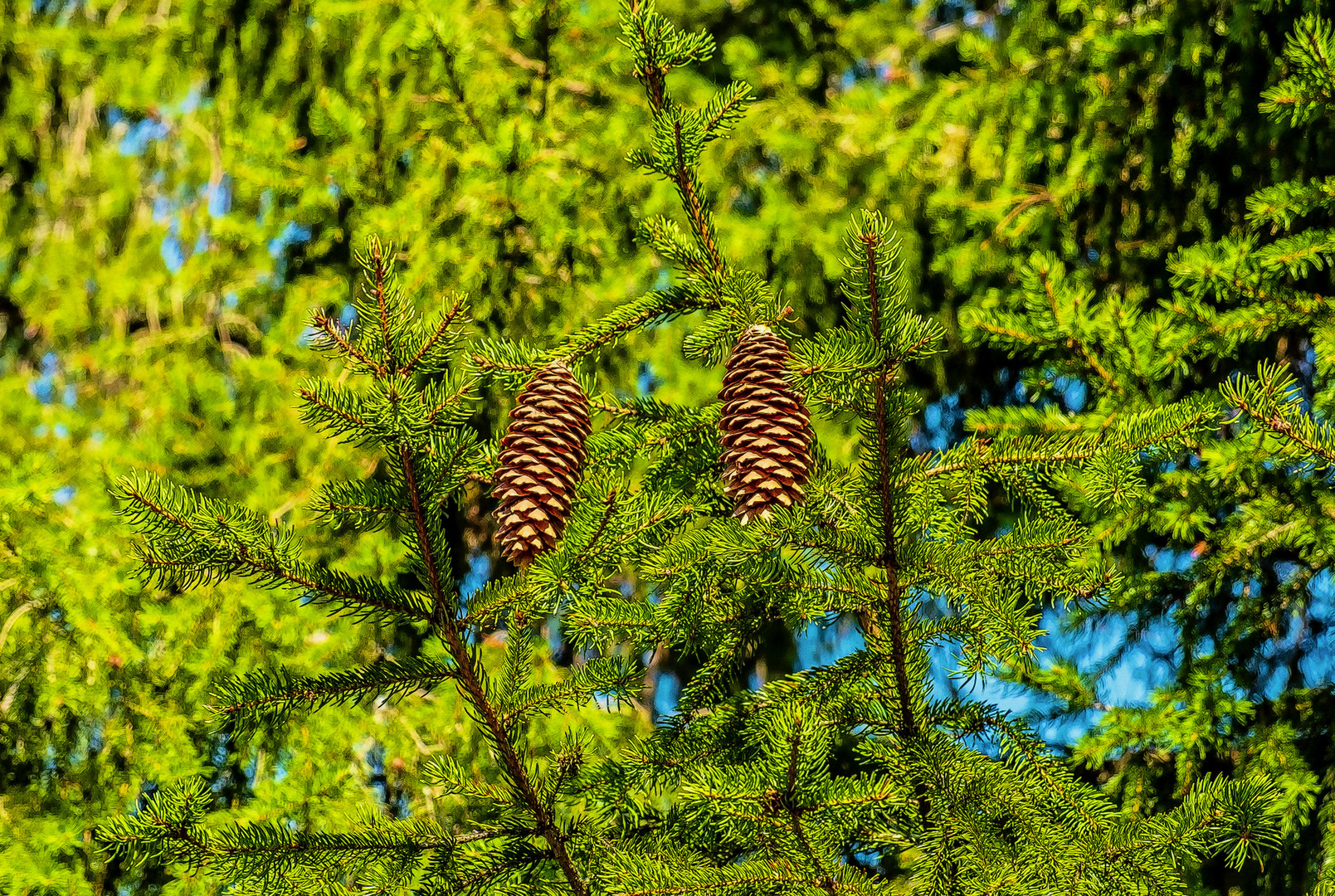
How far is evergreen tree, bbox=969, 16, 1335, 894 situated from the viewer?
6.75 feet

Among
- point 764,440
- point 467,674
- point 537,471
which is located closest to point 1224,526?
point 764,440

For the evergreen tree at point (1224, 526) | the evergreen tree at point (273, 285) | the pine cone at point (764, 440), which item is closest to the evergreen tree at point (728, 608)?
the pine cone at point (764, 440)

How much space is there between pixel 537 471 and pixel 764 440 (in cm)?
30

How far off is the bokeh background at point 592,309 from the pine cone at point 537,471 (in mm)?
571

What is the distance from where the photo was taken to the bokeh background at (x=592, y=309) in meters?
2.29

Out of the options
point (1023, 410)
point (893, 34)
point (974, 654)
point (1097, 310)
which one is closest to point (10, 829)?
point (974, 654)

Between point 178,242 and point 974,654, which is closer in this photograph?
point 974,654

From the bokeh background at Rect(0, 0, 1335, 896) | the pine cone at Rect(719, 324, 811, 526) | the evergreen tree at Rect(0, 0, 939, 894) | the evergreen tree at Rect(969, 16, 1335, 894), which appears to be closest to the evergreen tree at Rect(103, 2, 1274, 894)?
the pine cone at Rect(719, 324, 811, 526)

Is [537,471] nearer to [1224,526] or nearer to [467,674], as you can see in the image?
[467,674]

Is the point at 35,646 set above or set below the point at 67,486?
below

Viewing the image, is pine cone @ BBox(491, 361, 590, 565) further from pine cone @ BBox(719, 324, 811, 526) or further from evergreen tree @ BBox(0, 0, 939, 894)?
evergreen tree @ BBox(0, 0, 939, 894)

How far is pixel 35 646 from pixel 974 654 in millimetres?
2179

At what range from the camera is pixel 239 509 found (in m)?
1.26

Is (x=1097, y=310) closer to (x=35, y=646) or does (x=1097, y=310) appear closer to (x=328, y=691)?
(x=328, y=691)
